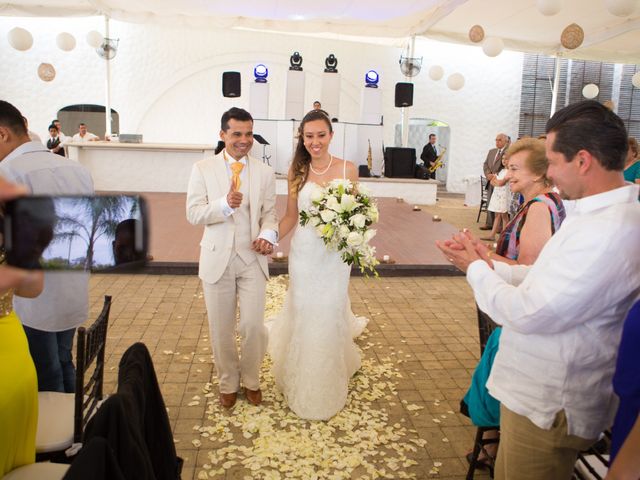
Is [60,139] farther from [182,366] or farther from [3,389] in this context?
[3,389]

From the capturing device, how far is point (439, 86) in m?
19.1

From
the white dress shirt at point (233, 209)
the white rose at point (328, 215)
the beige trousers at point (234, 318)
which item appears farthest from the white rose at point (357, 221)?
the beige trousers at point (234, 318)

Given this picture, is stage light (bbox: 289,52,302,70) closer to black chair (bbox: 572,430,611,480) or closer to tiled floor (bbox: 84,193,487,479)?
tiled floor (bbox: 84,193,487,479)

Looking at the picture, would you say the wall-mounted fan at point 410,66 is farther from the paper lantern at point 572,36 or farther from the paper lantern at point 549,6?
the paper lantern at point 549,6

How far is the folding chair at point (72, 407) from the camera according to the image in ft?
6.75

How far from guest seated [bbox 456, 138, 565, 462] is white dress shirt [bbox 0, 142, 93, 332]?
193 cm

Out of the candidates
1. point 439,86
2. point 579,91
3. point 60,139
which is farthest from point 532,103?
point 60,139

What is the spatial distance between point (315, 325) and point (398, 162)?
12.4 metres

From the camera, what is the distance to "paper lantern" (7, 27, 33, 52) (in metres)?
13.2

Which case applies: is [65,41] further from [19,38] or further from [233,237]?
[233,237]

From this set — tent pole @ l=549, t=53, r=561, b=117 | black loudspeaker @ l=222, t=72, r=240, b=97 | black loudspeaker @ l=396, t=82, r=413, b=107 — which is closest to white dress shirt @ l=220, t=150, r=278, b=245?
black loudspeaker @ l=222, t=72, r=240, b=97

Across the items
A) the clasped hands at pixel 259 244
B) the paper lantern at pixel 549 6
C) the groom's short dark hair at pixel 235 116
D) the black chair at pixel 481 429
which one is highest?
the paper lantern at pixel 549 6

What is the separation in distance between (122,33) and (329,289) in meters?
16.5

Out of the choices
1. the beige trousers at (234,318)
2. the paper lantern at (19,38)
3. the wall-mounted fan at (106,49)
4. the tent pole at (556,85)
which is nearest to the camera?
the beige trousers at (234,318)
